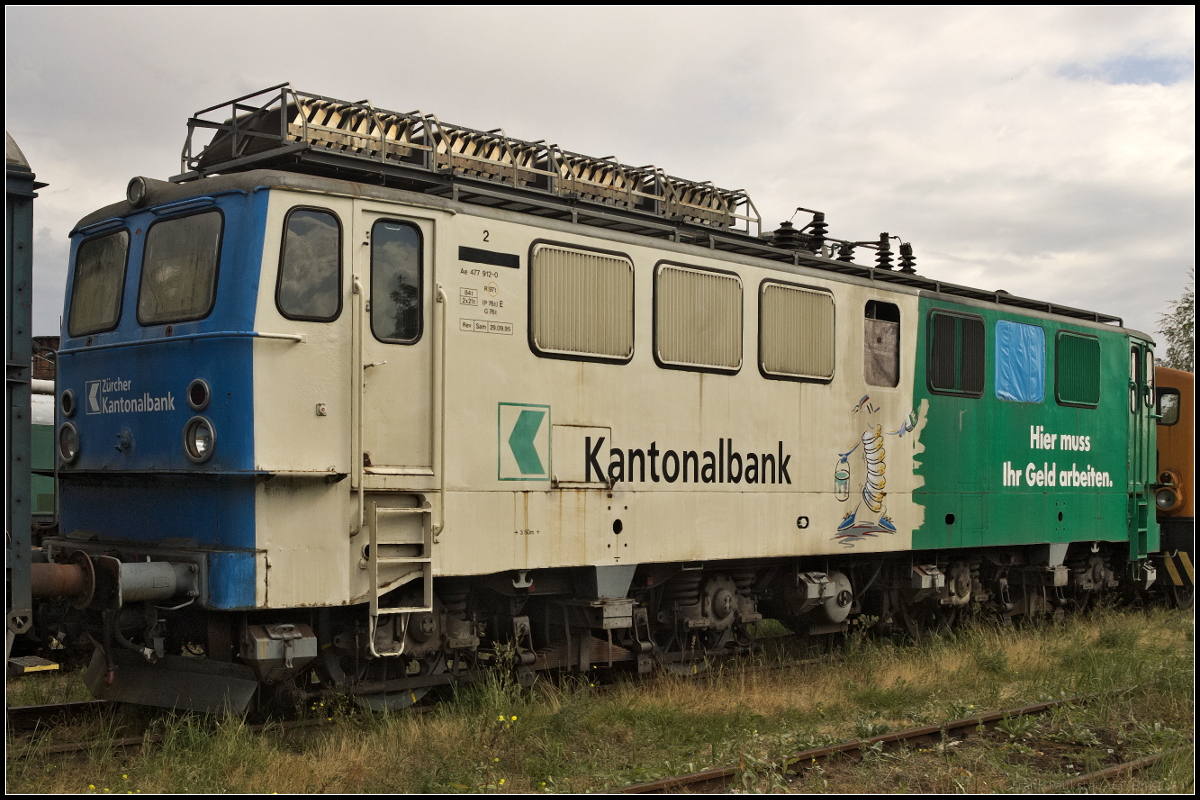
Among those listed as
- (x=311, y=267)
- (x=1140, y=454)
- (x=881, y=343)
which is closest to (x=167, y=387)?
(x=311, y=267)

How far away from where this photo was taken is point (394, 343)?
791 cm

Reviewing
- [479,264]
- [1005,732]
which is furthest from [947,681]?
[479,264]

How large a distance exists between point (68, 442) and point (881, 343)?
7155 millimetres

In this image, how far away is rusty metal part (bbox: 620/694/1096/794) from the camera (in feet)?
22.2

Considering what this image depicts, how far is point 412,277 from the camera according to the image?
8.04 metres

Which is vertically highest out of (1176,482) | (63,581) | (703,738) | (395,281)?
(395,281)

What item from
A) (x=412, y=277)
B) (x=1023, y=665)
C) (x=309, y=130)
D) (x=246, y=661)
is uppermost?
(x=309, y=130)

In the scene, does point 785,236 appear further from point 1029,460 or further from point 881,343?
point 1029,460

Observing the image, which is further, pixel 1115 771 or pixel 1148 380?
pixel 1148 380

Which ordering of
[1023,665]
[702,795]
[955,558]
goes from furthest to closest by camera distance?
[955,558], [1023,665], [702,795]

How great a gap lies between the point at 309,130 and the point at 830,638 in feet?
23.0

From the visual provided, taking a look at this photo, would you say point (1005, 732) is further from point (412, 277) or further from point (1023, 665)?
point (412, 277)

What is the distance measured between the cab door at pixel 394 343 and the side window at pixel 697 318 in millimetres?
2138

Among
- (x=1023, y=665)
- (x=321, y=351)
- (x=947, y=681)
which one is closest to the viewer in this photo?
(x=321, y=351)
